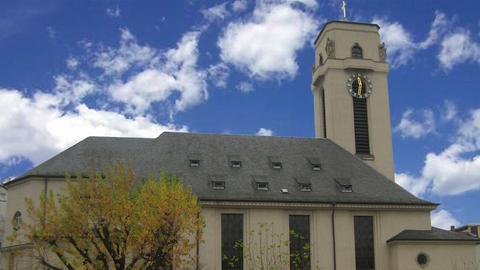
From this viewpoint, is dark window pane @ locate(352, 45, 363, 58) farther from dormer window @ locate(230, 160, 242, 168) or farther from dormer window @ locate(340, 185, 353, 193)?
dormer window @ locate(230, 160, 242, 168)

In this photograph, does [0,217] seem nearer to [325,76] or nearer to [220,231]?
[220,231]

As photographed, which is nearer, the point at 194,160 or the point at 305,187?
the point at 305,187

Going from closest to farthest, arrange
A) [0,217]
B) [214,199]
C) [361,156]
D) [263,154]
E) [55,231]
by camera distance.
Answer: [55,231] < [214,199] < [263,154] < [361,156] < [0,217]

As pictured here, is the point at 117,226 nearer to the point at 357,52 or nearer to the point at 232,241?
the point at 232,241

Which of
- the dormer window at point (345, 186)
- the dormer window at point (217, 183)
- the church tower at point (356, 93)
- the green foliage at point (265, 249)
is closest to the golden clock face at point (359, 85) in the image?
the church tower at point (356, 93)

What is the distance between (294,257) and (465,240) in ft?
39.4

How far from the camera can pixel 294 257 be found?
4206 centimetres

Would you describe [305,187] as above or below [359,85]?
below

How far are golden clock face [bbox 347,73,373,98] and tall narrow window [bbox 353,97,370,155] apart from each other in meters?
0.45

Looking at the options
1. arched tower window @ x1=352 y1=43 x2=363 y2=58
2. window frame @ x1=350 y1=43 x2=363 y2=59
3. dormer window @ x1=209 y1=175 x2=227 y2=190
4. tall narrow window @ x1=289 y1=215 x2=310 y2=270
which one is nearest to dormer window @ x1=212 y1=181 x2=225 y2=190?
dormer window @ x1=209 y1=175 x2=227 y2=190

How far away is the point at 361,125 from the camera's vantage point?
52.5 metres

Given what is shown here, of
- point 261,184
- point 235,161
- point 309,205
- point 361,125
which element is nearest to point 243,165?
point 235,161

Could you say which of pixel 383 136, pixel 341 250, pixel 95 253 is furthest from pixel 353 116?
pixel 95 253

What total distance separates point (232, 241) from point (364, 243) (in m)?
9.46
